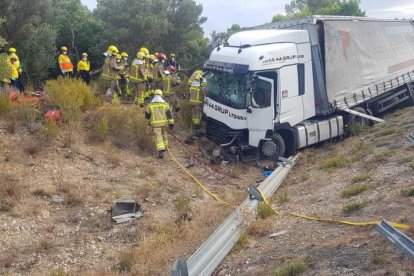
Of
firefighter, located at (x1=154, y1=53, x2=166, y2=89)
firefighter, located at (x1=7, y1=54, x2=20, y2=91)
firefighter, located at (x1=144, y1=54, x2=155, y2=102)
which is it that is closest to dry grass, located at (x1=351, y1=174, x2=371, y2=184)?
firefighter, located at (x1=144, y1=54, x2=155, y2=102)

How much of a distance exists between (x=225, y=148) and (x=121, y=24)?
970 cm

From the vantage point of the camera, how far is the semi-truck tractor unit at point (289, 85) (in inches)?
427

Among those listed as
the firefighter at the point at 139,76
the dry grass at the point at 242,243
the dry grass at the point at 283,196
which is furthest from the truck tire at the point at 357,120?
the dry grass at the point at 242,243

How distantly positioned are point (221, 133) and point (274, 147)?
54.9 inches

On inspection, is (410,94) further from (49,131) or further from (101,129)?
(49,131)

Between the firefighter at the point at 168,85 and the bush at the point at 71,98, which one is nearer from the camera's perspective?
the bush at the point at 71,98

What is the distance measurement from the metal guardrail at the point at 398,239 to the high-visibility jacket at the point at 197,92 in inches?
314

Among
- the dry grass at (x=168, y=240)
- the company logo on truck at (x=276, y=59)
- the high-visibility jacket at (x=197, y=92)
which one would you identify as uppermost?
the company logo on truck at (x=276, y=59)

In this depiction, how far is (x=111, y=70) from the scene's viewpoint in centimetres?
1391

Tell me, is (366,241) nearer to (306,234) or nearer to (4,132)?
(306,234)

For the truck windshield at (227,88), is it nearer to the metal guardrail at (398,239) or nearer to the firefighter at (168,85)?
the firefighter at (168,85)

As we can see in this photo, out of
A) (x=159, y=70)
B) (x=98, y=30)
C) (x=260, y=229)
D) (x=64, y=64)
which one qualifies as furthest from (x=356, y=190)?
(x=98, y=30)

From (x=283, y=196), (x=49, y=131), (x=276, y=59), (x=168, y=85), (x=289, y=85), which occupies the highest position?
(x=276, y=59)

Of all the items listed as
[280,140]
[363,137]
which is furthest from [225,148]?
[363,137]
